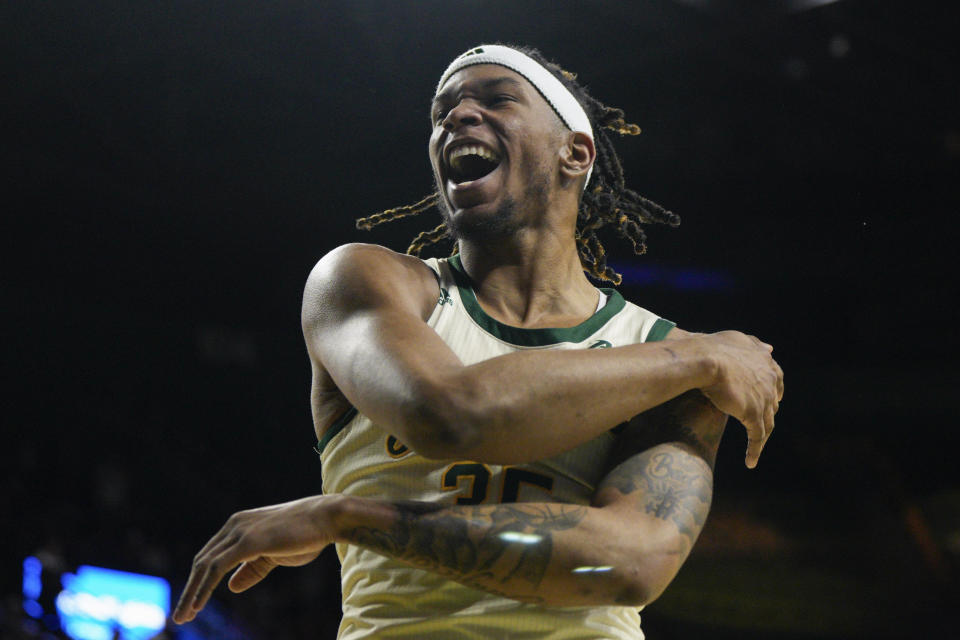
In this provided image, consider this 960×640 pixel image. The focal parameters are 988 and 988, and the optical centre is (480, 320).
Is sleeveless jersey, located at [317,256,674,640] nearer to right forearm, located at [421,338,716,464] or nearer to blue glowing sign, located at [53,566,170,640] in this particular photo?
right forearm, located at [421,338,716,464]

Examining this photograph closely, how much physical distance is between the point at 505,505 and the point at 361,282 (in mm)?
391

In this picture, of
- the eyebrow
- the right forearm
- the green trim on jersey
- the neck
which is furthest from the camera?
the eyebrow

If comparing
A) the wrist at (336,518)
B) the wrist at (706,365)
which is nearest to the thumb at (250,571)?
the wrist at (336,518)

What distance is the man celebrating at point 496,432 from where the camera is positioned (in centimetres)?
125

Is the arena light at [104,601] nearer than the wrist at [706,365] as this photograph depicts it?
No

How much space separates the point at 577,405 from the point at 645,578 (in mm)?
241

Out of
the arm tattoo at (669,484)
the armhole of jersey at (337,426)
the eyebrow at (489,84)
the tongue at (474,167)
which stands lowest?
the arm tattoo at (669,484)

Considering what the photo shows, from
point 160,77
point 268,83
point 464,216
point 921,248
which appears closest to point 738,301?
point 921,248

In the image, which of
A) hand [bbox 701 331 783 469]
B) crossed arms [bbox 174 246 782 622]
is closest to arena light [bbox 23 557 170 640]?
crossed arms [bbox 174 246 782 622]

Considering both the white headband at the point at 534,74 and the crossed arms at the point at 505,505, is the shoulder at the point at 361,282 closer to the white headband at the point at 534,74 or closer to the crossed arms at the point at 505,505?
the crossed arms at the point at 505,505

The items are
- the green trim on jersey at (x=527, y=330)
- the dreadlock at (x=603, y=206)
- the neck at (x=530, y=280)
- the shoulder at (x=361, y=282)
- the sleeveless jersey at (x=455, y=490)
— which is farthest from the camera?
the dreadlock at (x=603, y=206)

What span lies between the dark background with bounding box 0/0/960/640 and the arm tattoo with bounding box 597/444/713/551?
0.96 meters

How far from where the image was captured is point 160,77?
369 cm

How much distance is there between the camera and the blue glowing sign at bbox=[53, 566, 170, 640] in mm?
5633
